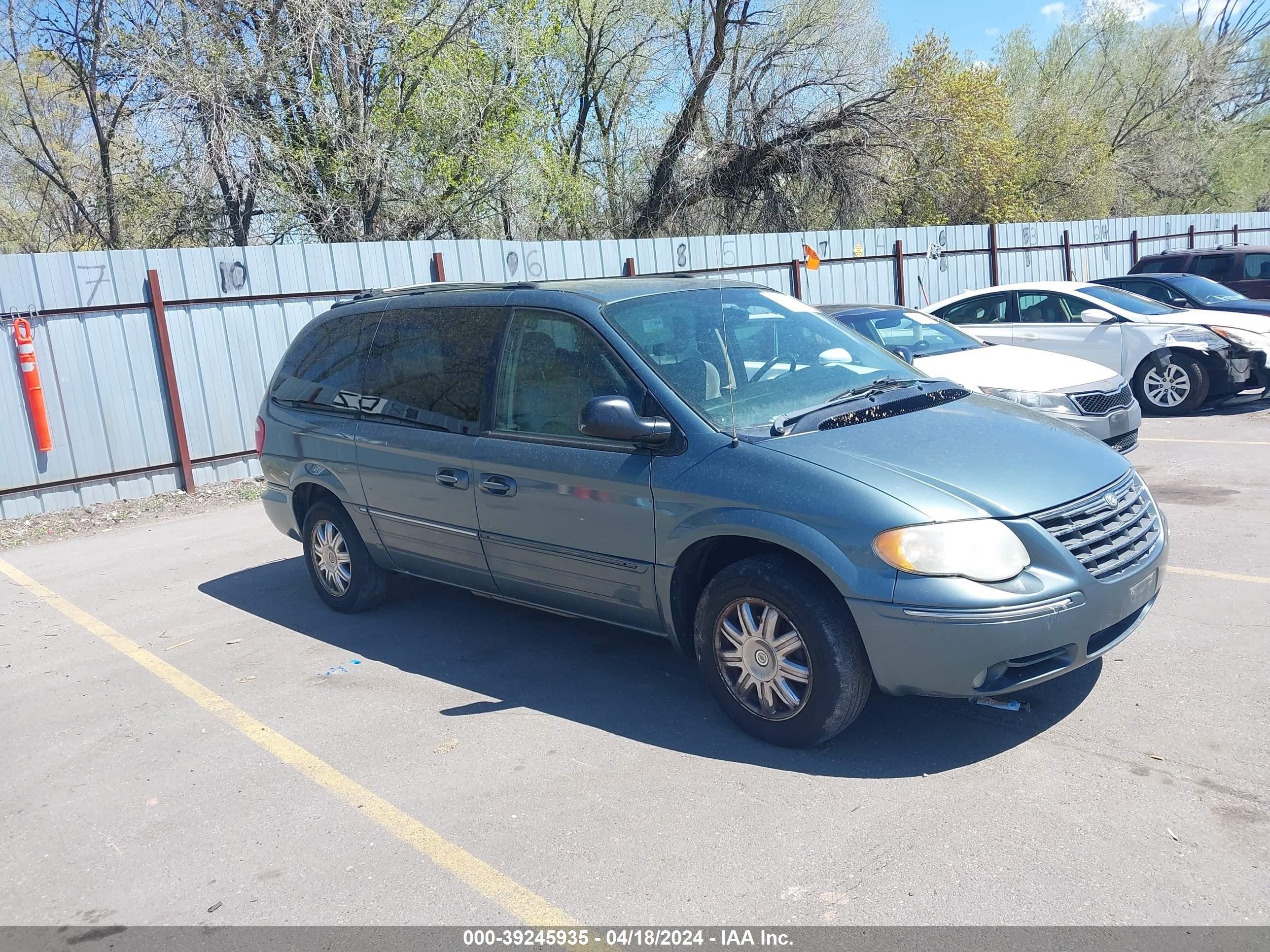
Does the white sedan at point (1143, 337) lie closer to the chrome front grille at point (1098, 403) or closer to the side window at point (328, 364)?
the chrome front grille at point (1098, 403)

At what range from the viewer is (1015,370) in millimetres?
8406

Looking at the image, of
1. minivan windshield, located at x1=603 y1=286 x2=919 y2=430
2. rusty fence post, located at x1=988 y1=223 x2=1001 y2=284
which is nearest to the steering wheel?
minivan windshield, located at x1=603 y1=286 x2=919 y2=430

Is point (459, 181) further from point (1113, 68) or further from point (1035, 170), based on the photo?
point (1113, 68)

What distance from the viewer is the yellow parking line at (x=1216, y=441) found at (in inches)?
364

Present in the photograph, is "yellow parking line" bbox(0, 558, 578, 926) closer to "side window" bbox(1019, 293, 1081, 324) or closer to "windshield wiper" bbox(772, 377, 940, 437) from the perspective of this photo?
"windshield wiper" bbox(772, 377, 940, 437)

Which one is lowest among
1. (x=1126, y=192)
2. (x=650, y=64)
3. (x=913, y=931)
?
(x=913, y=931)

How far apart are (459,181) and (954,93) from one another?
41.7ft

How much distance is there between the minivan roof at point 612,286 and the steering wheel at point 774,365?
60 cm

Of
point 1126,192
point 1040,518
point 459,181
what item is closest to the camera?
point 1040,518

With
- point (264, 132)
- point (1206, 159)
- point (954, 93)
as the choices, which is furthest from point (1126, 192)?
point (264, 132)

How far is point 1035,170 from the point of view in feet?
92.3

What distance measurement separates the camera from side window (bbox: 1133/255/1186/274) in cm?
1575

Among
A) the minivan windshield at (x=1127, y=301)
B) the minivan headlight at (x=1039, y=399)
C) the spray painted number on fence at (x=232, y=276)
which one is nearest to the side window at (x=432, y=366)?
the minivan headlight at (x=1039, y=399)

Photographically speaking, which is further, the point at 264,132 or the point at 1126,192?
the point at 1126,192
